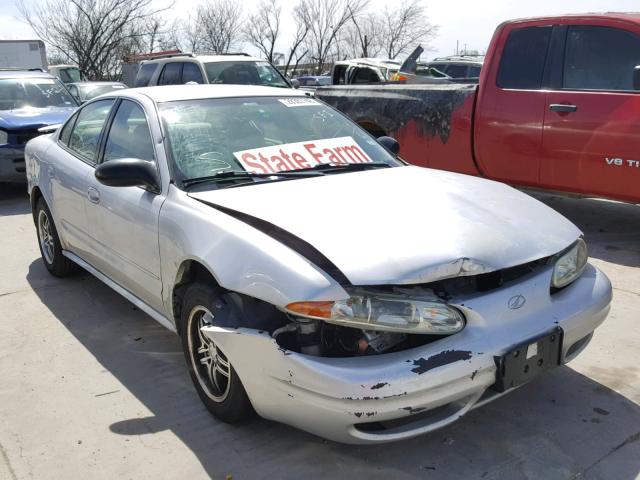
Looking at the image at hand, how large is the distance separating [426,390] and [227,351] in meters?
0.82

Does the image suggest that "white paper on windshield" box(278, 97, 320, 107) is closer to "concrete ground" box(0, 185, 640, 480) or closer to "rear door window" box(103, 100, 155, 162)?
"rear door window" box(103, 100, 155, 162)

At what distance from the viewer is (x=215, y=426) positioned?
9.66ft

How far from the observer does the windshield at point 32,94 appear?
31.0ft

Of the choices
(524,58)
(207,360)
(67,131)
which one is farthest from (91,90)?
(207,360)

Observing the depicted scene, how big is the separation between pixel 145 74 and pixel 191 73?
74.0 inches

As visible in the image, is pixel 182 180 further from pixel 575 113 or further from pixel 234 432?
pixel 575 113

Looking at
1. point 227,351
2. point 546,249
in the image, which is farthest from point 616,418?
point 227,351

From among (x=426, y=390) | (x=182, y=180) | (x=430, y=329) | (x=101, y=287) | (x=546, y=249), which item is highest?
(x=182, y=180)

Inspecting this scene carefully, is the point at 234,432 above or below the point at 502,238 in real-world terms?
below

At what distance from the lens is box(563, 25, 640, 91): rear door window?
203 inches

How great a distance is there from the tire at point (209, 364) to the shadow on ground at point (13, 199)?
5703 millimetres

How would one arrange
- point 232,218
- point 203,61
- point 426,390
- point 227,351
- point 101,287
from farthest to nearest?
point 203,61 → point 101,287 → point 232,218 → point 227,351 → point 426,390

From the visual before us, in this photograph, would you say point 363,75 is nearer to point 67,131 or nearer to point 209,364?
point 67,131

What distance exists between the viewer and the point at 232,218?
283 centimetres
